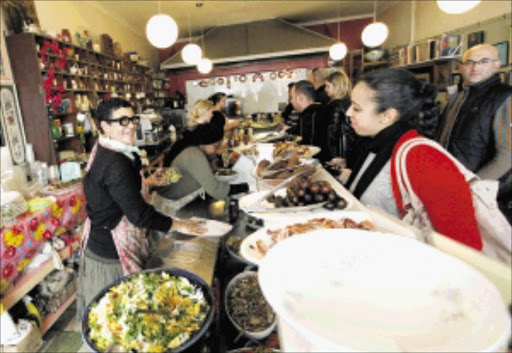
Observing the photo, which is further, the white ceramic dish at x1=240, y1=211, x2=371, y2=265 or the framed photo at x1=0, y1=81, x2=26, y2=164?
the framed photo at x1=0, y1=81, x2=26, y2=164

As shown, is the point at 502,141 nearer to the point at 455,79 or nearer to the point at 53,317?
the point at 455,79

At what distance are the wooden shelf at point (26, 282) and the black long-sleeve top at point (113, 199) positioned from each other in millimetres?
1200

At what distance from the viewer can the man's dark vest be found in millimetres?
2834

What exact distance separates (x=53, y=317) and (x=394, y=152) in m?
3.32

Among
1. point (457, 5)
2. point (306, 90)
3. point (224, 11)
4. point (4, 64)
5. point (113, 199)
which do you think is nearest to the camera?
point (113, 199)

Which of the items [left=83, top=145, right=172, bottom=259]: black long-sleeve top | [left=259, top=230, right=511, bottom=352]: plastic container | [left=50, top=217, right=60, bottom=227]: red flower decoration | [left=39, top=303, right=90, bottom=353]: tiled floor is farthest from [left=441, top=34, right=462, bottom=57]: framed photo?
[left=39, top=303, right=90, bottom=353]: tiled floor

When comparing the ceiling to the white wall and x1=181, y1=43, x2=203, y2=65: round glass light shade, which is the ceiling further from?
the white wall

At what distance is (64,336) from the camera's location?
2.72 meters

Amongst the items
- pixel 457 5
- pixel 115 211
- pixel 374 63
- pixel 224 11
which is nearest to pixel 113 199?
pixel 115 211

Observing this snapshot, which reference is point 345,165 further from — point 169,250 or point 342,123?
point 169,250

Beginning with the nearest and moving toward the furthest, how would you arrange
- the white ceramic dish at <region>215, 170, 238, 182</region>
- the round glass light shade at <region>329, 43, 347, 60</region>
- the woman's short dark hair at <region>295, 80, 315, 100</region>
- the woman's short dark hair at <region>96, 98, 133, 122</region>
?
the woman's short dark hair at <region>96, 98, 133, 122</region> → the white ceramic dish at <region>215, 170, 238, 182</region> → the woman's short dark hair at <region>295, 80, 315, 100</region> → the round glass light shade at <region>329, 43, 347, 60</region>

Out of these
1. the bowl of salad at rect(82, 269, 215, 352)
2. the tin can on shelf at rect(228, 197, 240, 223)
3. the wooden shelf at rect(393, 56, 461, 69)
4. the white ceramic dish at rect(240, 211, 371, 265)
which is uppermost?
the wooden shelf at rect(393, 56, 461, 69)

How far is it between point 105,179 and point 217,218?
3.21ft

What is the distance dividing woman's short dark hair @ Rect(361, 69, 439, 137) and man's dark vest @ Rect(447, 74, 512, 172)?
2.02 meters
